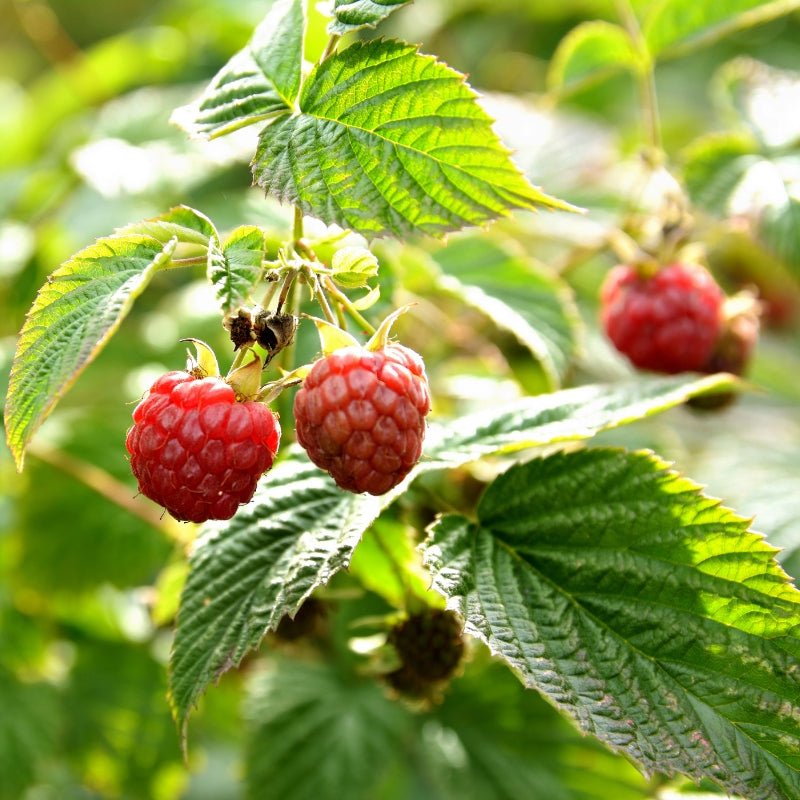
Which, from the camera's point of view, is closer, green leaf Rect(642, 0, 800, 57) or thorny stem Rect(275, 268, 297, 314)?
thorny stem Rect(275, 268, 297, 314)

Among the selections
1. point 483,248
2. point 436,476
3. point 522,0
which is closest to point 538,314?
point 483,248

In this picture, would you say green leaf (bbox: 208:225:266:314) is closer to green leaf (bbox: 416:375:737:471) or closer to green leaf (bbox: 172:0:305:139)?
green leaf (bbox: 172:0:305:139)

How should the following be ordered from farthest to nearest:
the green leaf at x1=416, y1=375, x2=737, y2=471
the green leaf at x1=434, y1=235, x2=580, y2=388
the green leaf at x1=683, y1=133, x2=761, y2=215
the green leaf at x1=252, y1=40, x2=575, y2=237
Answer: the green leaf at x1=683, y1=133, x2=761, y2=215
the green leaf at x1=434, y1=235, x2=580, y2=388
the green leaf at x1=416, y1=375, x2=737, y2=471
the green leaf at x1=252, y1=40, x2=575, y2=237

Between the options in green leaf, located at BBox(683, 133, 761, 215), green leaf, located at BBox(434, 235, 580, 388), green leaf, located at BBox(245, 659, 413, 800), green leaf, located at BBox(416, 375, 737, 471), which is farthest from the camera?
green leaf, located at BBox(245, 659, 413, 800)

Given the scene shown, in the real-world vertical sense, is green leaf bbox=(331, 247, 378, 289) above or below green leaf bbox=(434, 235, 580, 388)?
above

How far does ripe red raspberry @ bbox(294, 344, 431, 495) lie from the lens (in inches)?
31.0

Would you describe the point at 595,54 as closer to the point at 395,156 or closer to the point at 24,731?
the point at 395,156

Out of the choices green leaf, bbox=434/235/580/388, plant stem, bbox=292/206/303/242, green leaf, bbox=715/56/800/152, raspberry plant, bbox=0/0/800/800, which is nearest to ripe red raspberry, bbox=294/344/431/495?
raspberry plant, bbox=0/0/800/800

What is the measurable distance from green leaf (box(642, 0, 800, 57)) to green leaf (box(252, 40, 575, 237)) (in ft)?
2.83

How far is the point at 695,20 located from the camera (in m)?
1.54

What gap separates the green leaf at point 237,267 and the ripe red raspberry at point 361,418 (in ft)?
0.33

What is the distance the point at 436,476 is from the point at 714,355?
1.65ft

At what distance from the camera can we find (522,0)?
259 cm

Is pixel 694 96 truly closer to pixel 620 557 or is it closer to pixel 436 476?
pixel 436 476
